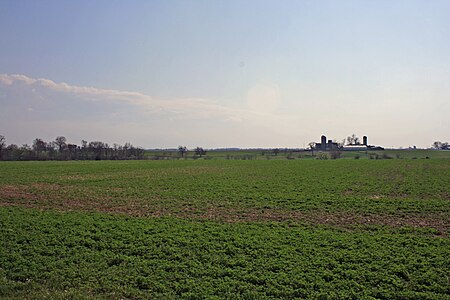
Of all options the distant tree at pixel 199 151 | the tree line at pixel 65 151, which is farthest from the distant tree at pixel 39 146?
the distant tree at pixel 199 151

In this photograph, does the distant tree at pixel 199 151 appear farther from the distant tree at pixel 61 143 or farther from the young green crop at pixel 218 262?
the young green crop at pixel 218 262

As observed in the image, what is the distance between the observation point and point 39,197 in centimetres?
3022

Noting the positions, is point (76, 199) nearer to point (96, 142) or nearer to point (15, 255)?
point (15, 255)

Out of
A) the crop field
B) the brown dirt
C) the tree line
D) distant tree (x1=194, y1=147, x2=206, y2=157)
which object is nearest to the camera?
the crop field

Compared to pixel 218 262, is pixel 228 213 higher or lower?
higher

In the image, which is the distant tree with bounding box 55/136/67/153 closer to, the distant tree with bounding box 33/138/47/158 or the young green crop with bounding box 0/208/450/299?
the distant tree with bounding box 33/138/47/158

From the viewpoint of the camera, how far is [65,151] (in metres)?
147

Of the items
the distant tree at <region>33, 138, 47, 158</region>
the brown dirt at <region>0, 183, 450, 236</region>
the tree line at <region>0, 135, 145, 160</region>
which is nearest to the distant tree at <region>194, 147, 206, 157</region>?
the tree line at <region>0, 135, 145, 160</region>

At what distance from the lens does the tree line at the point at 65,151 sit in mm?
131250

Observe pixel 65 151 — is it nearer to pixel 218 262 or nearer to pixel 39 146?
pixel 39 146

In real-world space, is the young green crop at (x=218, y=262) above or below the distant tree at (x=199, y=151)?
below

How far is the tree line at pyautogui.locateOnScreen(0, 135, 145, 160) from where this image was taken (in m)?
131

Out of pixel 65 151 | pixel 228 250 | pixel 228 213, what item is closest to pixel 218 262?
pixel 228 250

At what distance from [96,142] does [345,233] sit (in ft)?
520
